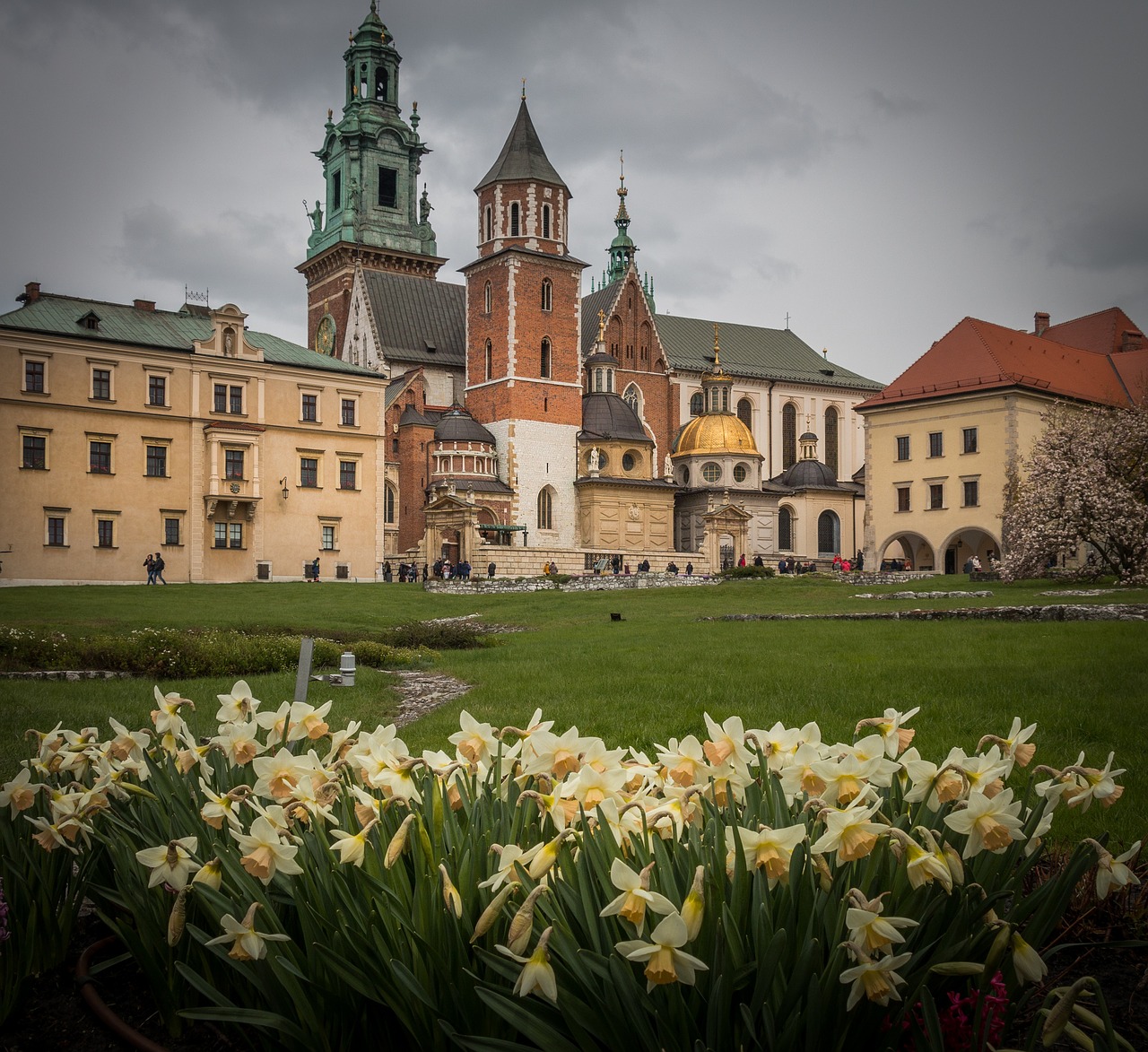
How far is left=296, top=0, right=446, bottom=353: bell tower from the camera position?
69.7 m

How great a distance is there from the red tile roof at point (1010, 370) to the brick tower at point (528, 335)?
1602 centimetres

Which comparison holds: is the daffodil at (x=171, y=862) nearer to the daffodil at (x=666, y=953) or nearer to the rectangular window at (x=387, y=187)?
the daffodil at (x=666, y=953)

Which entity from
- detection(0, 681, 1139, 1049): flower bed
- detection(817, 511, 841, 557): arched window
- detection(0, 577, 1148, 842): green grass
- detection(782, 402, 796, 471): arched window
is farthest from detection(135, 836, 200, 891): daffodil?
detection(782, 402, 796, 471): arched window

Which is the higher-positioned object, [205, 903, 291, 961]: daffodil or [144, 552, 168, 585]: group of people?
[144, 552, 168, 585]: group of people

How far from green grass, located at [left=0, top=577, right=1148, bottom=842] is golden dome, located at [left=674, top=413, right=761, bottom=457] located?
43625 mm

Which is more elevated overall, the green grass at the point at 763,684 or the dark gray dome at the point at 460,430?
the dark gray dome at the point at 460,430

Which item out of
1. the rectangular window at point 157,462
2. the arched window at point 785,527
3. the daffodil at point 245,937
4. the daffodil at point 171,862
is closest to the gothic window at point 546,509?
the arched window at point 785,527

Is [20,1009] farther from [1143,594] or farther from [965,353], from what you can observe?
[965,353]

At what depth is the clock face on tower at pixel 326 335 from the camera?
225 ft

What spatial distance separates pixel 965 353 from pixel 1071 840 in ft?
171

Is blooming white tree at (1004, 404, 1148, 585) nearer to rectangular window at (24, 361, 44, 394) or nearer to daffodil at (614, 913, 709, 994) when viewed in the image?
daffodil at (614, 913, 709, 994)

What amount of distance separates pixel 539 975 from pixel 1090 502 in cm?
3316

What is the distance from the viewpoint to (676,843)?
9.35ft

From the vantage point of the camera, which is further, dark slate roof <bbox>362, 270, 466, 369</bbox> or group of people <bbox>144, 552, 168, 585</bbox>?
dark slate roof <bbox>362, 270, 466, 369</bbox>
